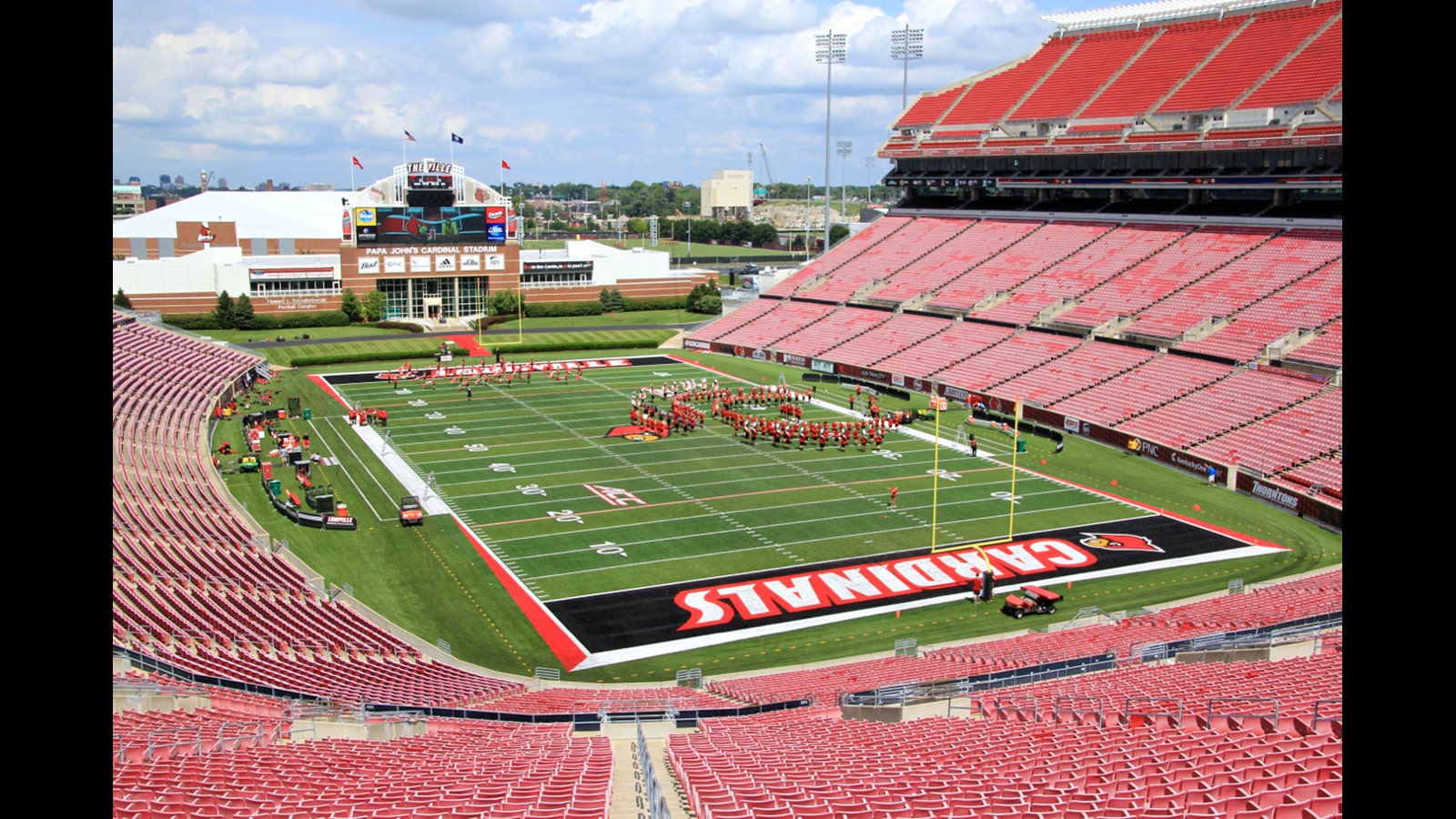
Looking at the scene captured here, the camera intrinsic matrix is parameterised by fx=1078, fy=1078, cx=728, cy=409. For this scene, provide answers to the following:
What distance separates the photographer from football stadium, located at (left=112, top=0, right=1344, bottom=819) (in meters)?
10.6

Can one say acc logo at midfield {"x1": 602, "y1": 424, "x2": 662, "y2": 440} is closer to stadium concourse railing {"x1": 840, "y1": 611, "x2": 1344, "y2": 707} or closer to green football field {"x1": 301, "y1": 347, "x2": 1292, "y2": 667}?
Result: green football field {"x1": 301, "y1": 347, "x2": 1292, "y2": 667}

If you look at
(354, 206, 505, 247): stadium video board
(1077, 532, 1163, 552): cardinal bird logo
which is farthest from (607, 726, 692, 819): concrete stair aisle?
(354, 206, 505, 247): stadium video board

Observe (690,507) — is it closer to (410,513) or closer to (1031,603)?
(410,513)

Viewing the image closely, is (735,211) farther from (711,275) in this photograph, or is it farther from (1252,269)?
(1252,269)

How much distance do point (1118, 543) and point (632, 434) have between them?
1767 cm

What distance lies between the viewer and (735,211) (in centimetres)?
19762

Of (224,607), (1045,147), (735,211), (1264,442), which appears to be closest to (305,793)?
(224,607)

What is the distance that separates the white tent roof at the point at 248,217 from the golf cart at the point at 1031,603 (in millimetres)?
72826

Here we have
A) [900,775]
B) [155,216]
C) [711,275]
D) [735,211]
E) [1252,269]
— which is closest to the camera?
[900,775]

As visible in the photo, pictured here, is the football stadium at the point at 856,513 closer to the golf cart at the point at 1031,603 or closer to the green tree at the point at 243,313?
the golf cart at the point at 1031,603

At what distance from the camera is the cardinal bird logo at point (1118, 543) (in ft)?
86.6

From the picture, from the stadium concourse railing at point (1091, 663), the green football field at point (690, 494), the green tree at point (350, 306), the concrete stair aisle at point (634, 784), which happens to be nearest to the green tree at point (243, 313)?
the green tree at point (350, 306)

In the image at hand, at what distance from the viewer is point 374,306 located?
6588 centimetres

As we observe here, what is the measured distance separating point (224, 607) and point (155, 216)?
3104 inches
